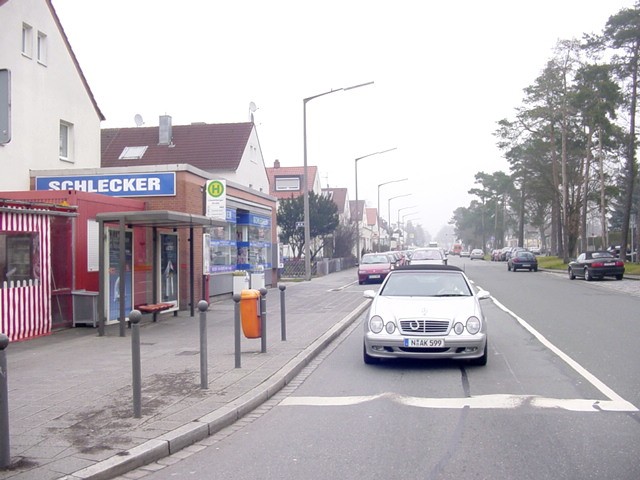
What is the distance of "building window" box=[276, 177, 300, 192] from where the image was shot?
67938mm

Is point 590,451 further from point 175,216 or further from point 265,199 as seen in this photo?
point 265,199

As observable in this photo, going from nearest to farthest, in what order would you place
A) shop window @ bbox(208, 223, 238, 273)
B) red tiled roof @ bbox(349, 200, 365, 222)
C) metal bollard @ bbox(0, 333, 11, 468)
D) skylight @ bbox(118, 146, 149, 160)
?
metal bollard @ bbox(0, 333, 11, 468) < shop window @ bbox(208, 223, 238, 273) < skylight @ bbox(118, 146, 149, 160) < red tiled roof @ bbox(349, 200, 365, 222)

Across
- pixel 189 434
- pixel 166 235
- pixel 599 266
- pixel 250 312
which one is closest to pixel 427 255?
pixel 599 266

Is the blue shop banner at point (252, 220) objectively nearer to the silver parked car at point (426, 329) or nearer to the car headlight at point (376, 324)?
the silver parked car at point (426, 329)

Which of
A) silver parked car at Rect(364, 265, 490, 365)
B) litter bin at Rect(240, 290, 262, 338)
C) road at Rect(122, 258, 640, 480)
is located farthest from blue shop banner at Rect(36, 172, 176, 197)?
silver parked car at Rect(364, 265, 490, 365)

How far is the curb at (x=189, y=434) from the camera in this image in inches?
209

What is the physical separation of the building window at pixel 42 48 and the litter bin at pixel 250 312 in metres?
14.1

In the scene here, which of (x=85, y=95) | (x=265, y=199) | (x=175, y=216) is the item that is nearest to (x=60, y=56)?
(x=85, y=95)

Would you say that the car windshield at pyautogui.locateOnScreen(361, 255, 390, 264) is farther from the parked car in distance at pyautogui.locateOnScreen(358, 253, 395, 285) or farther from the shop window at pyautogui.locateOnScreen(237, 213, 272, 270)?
the shop window at pyautogui.locateOnScreen(237, 213, 272, 270)

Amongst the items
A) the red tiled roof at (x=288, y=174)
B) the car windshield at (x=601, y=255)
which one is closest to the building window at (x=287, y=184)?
the red tiled roof at (x=288, y=174)

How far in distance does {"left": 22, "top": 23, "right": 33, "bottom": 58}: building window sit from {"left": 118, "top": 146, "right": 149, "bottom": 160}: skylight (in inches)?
695

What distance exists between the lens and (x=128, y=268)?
50.3ft

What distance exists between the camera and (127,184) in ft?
59.5

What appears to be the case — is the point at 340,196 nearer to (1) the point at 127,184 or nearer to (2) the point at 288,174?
(2) the point at 288,174
